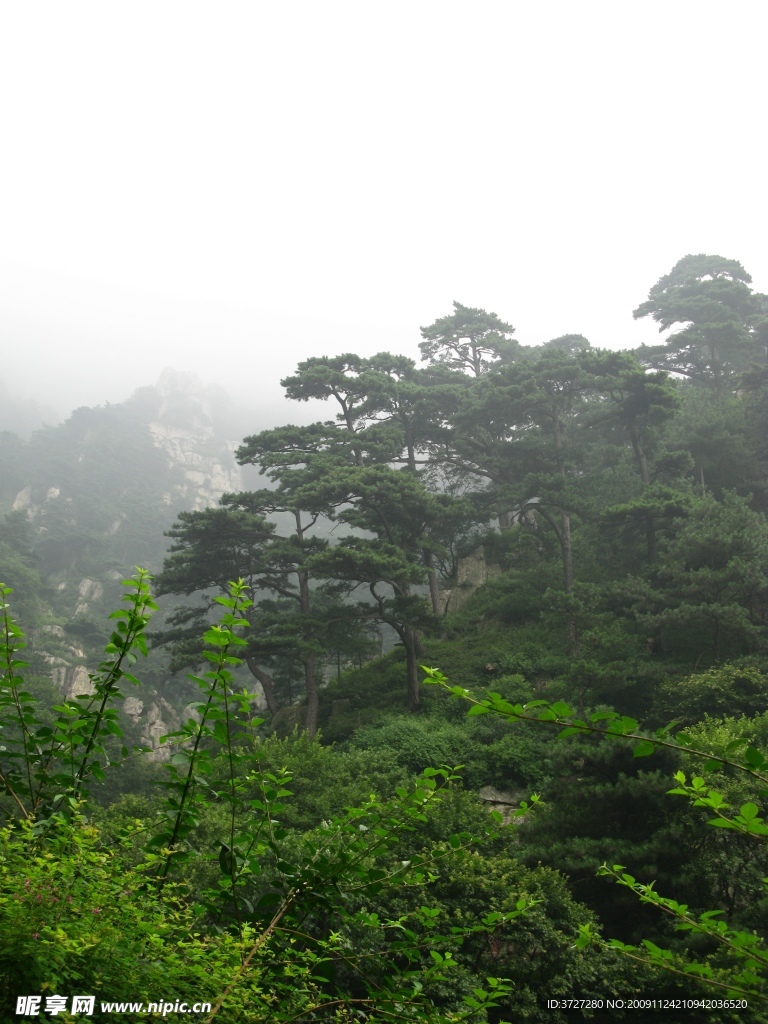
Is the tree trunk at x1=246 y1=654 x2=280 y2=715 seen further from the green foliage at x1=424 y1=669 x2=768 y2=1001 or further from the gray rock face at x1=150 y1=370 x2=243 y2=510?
the gray rock face at x1=150 y1=370 x2=243 y2=510

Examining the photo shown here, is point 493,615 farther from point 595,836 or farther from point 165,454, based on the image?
point 165,454

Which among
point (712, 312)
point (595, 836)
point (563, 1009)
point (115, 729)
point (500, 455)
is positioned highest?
point (712, 312)

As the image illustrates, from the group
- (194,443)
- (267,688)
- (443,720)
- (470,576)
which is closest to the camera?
(443,720)

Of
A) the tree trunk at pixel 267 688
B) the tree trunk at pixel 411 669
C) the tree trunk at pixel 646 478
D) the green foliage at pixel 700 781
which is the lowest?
the tree trunk at pixel 267 688

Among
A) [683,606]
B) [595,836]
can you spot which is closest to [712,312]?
[683,606]

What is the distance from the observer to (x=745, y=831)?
1513 mm

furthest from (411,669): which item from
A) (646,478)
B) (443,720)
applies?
(646,478)

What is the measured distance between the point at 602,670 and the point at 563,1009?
22.0 ft

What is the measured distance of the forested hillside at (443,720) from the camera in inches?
74.0

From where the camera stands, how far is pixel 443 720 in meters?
15.9

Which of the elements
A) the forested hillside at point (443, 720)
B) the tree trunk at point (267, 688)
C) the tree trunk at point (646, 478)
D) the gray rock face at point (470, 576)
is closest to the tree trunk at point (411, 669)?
the forested hillside at point (443, 720)

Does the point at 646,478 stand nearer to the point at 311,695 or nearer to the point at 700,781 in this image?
the point at 311,695

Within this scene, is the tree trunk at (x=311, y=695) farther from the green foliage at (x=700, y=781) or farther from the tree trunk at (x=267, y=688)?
the green foliage at (x=700, y=781)

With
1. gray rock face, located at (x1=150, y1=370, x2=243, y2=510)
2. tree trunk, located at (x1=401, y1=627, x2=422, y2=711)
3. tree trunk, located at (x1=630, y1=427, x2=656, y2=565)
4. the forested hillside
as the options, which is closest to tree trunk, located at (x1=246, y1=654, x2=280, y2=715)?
the forested hillside
